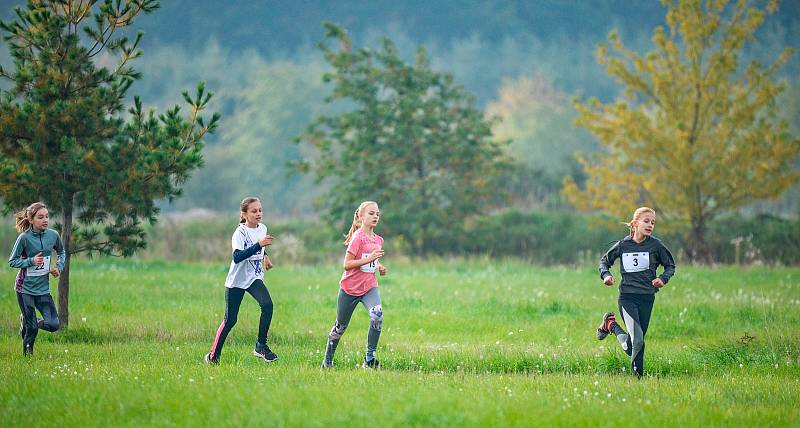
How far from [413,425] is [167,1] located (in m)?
116

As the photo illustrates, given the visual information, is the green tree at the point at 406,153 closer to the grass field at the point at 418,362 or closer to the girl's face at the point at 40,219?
the grass field at the point at 418,362

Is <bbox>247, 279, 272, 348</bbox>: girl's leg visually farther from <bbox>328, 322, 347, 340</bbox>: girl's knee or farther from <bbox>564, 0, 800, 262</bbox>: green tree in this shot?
<bbox>564, 0, 800, 262</bbox>: green tree

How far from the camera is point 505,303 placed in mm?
17438

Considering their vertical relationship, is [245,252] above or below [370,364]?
above

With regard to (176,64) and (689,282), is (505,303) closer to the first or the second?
(689,282)

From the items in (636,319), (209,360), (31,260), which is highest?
(31,260)

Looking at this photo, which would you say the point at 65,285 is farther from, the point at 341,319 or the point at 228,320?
the point at 341,319

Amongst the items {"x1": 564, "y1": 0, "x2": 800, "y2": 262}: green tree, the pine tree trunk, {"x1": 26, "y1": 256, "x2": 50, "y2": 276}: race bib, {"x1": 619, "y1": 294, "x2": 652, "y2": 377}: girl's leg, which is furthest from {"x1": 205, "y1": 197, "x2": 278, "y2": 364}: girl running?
{"x1": 564, "y1": 0, "x2": 800, "y2": 262}: green tree

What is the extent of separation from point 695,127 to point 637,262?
67.5 ft

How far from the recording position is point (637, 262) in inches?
422

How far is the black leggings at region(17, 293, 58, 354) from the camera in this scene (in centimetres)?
1139

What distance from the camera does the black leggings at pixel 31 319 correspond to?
1139 centimetres

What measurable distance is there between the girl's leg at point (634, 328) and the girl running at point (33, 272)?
6558 mm

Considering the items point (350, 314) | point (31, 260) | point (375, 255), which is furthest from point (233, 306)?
point (31, 260)
